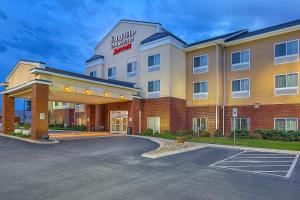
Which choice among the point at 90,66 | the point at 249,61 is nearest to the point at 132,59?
the point at 90,66

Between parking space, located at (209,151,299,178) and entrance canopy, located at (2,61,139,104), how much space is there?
14369 mm

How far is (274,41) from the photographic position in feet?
74.2

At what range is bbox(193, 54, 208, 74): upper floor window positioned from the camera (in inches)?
1032

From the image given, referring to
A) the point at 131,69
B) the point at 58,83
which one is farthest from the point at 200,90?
the point at 58,83

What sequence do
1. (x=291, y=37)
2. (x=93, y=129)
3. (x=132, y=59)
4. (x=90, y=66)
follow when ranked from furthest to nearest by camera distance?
(x=90, y=66) → (x=93, y=129) → (x=132, y=59) → (x=291, y=37)

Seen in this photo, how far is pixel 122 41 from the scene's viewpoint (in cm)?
3119

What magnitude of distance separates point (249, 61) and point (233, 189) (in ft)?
64.2

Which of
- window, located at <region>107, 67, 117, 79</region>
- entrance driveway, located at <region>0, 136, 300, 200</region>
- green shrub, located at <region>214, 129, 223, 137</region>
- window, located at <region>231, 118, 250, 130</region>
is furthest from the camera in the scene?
window, located at <region>107, 67, 117, 79</region>

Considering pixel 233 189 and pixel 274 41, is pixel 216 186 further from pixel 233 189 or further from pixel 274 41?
pixel 274 41

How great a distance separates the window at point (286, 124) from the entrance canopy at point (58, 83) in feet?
48.8

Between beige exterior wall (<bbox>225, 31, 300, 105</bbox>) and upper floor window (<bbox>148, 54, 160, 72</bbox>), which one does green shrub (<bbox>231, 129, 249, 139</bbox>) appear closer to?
beige exterior wall (<bbox>225, 31, 300, 105</bbox>)

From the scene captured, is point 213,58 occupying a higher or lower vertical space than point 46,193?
higher

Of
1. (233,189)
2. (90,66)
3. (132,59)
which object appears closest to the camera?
(233,189)

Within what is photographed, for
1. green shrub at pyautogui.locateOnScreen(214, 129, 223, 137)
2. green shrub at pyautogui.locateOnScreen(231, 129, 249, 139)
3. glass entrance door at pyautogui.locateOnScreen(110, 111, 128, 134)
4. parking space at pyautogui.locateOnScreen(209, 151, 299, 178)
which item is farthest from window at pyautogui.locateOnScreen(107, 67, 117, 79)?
parking space at pyautogui.locateOnScreen(209, 151, 299, 178)
